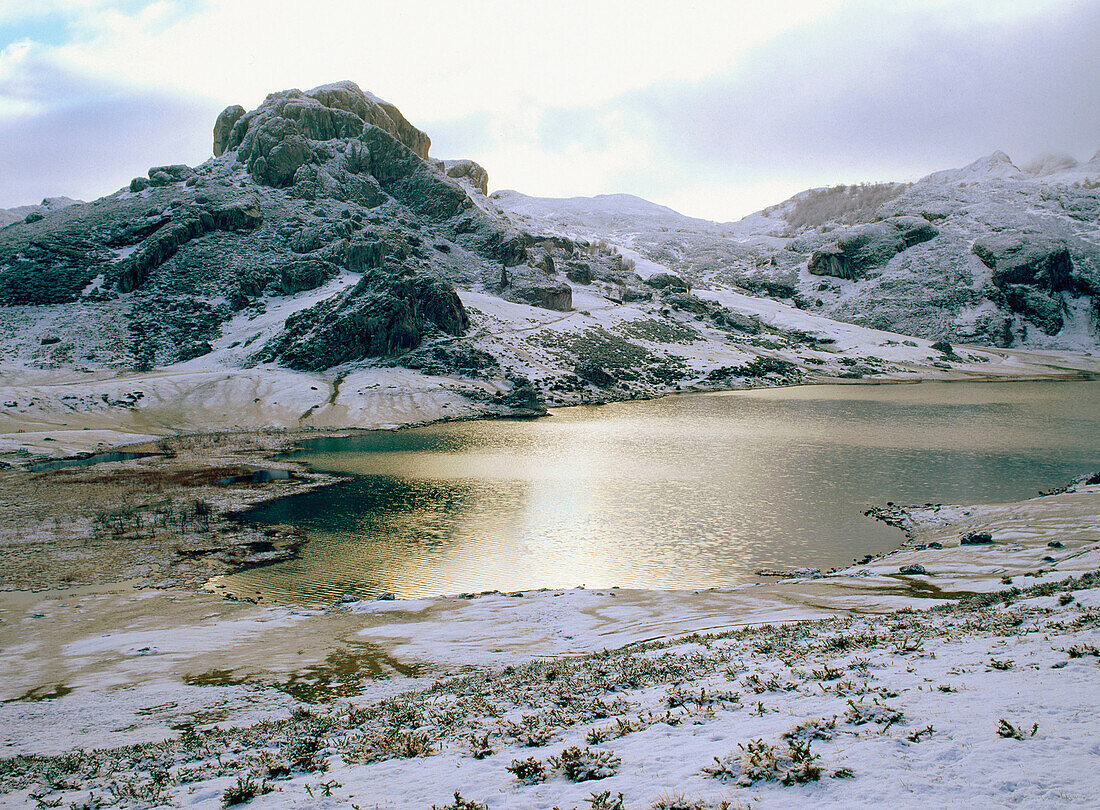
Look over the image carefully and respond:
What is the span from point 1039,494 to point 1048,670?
28.7 meters

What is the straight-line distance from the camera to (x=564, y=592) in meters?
18.9

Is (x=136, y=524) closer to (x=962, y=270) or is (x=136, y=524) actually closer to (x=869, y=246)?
(x=962, y=270)

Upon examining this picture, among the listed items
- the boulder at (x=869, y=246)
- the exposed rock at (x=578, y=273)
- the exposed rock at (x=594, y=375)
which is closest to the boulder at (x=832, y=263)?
the boulder at (x=869, y=246)

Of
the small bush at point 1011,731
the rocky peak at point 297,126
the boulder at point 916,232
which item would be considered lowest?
the small bush at point 1011,731

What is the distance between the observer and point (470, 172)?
153000 millimetres

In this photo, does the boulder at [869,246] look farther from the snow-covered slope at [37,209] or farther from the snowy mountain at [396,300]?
the snow-covered slope at [37,209]

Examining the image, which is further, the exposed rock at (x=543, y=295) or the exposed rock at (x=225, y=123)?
the exposed rock at (x=225, y=123)

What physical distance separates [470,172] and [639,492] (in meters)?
137

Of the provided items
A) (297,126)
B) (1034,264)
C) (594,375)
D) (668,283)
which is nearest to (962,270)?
(1034,264)

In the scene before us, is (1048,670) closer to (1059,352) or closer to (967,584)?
(967,584)

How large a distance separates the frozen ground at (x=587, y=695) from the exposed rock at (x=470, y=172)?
14705cm

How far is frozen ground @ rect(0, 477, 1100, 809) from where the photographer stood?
21.0 feet

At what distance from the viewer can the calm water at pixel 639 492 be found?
23094 millimetres

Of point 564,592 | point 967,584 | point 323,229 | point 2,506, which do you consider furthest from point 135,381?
point 967,584
